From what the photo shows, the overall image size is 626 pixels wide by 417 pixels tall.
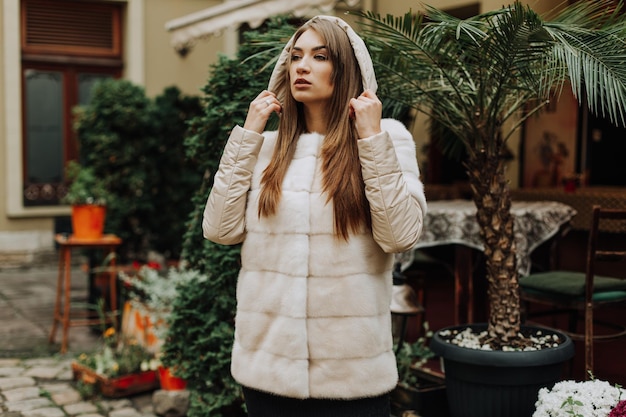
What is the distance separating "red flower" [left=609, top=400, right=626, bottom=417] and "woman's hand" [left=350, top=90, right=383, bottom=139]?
5.08ft

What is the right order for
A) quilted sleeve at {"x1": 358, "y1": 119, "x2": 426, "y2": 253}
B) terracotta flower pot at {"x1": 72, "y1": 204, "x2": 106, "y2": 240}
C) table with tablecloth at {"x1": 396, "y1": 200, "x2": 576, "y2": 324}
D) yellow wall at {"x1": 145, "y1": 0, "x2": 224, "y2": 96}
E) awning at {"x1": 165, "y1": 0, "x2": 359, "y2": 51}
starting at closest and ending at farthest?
quilted sleeve at {"x1": 358, "y1": 119, "x2": 426, "y2": 253}, table with tablecloth at {"x1": 396, "y1": 200, "x2": 576, "y2": 324}, terracotta flower pot at {"x1": 72, "y1": 204, "x2": 106, "y2": 240}, awning at {"x1": 165, "y1": 0, "x2": 359, "y2": 51}, yellow wall at {"x1": 145, "y1": 0, "x2": 224, "y2": 96}

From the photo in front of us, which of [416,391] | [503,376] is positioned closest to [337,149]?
[503,376]

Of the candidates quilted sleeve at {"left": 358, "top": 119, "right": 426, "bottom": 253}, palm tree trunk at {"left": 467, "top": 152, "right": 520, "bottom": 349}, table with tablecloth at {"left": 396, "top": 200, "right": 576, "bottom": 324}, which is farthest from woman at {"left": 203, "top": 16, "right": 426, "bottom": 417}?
table with tablecloth at {"left": 396, "top": 200, "right": 576, "bottom": 324}

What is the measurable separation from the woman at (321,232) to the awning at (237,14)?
4039 millimetres

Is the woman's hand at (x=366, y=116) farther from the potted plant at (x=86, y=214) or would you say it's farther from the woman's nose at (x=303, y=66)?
the potted plant at (x=86, y=214)

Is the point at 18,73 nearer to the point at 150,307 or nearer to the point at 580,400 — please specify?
the point at 150,307

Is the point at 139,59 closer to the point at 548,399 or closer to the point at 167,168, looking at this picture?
the point at 167,168

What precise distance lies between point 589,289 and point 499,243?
94 centimetres

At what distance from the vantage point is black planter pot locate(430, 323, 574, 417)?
11.6 ft

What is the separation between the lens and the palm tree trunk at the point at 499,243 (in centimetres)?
374

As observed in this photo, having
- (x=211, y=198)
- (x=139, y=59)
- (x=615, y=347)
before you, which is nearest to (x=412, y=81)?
(x=211, y=198)

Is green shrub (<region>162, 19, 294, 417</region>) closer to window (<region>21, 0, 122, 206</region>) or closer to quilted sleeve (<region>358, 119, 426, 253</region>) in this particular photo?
quilted sleeve (<region>358, 119, 426, 253</region>)

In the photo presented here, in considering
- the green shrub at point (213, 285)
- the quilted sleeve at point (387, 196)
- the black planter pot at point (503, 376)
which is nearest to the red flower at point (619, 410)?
the black planter pot at point (503, 376)

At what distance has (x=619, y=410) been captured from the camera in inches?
119
